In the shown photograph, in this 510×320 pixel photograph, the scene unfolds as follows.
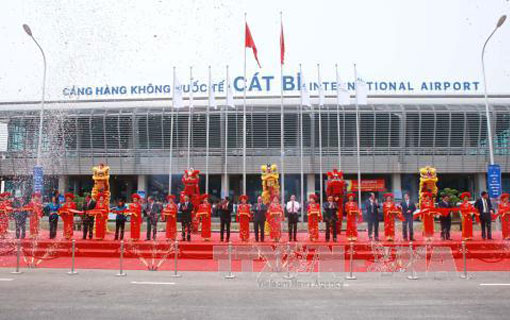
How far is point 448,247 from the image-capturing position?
13.0m

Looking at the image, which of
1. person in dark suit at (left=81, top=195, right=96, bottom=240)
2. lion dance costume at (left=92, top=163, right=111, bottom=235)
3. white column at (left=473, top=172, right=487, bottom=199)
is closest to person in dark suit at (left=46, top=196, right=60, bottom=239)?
person in dark suit at (left=81, top=195, right=96, bottom=240)

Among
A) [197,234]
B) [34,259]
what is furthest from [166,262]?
[197,234]

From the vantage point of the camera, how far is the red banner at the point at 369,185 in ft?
128

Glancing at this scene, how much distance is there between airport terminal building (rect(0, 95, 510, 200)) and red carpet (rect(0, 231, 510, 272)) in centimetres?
2209

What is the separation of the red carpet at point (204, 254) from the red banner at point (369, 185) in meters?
25.6

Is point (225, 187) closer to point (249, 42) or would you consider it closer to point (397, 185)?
point (249, 42)

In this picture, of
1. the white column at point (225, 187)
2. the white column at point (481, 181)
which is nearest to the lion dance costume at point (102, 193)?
the white column at point (225, 187)

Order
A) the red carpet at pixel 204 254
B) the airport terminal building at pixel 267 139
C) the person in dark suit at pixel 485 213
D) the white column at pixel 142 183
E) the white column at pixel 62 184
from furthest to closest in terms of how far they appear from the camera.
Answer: the white column at pixel 62 184 → the white column at pixel 142 183 → the airport terminal building at pixel 267 139 → the person in dark suit at pixel 485 213 → the red carpet at pixel 204 254

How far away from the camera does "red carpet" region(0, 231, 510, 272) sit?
39.5ft

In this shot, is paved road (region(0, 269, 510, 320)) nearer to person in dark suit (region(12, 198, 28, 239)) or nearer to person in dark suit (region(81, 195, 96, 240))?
person in dark suit (region(81, 195, 96, 240))

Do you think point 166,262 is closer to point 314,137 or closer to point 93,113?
point 314,137

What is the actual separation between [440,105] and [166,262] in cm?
3257

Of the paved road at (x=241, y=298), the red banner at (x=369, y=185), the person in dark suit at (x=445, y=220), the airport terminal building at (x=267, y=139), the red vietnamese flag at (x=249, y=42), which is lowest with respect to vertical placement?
the paved road at (x=241, y=298)

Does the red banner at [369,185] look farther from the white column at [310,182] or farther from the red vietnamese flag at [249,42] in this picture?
the red vietnamese flag at [249,42]
